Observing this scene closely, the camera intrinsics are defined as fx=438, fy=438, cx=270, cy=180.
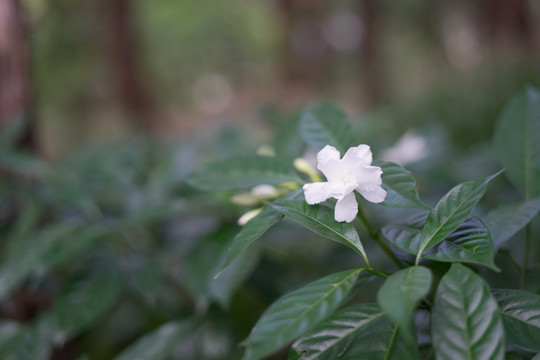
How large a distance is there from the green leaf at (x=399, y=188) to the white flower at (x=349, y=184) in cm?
2

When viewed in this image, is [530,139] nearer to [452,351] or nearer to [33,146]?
[452,351]

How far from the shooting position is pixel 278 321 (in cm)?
44

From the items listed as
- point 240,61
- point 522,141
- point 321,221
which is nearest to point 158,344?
point 321,221

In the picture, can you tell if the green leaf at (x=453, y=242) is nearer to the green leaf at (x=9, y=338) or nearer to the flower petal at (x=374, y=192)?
the flower petal at (x=374, y=192)

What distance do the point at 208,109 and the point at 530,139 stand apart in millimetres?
10735

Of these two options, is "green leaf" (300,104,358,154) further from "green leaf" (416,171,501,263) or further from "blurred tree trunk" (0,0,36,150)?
"blurred tree trunk" (0,0,36,150)

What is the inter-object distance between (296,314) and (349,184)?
181 millimetres

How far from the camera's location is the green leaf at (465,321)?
1.41 ft

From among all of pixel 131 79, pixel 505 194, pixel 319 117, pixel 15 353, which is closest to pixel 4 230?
pixel 15 353

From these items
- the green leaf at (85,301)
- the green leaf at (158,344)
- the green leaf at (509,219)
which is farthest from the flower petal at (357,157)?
the green leaf at (85,301)

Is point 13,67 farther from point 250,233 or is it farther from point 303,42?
point 303,42

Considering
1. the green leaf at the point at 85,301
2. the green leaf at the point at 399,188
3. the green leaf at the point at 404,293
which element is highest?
the green leaf at the point at 399,188

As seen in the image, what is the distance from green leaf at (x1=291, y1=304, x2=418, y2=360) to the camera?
49 centimetres

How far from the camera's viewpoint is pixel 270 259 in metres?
1.20
